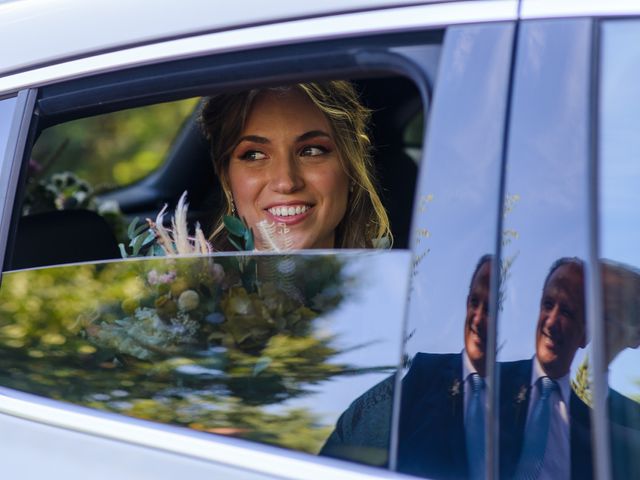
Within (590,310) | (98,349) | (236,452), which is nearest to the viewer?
(590,310)

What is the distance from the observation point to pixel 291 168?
2447 millimetres

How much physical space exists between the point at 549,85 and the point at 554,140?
0.23 ft

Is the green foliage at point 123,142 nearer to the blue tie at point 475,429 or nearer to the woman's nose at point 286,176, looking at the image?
the woman's nose at point 286,176

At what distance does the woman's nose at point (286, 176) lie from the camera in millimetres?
2443

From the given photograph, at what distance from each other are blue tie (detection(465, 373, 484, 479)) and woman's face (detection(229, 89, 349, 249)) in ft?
3.23

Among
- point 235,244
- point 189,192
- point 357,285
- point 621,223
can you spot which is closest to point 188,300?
point 357,285

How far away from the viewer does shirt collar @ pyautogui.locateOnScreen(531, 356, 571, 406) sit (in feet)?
4.62

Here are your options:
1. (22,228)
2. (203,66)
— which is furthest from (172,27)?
(22,228)

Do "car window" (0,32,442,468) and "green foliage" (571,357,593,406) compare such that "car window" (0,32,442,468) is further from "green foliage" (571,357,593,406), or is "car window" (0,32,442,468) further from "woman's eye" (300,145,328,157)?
"woman's eye" (300,145,328,157)

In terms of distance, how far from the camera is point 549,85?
4.63 ft

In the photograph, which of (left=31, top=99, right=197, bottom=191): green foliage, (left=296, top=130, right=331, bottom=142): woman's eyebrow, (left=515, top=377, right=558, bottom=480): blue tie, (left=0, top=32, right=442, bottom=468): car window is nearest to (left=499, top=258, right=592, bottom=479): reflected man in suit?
(left=515, top=377, right=558, bottom=480): blue tie

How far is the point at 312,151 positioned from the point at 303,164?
38 mm

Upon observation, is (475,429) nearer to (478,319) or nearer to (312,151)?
(478,319)

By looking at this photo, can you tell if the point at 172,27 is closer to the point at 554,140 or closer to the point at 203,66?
the point at 203,66
